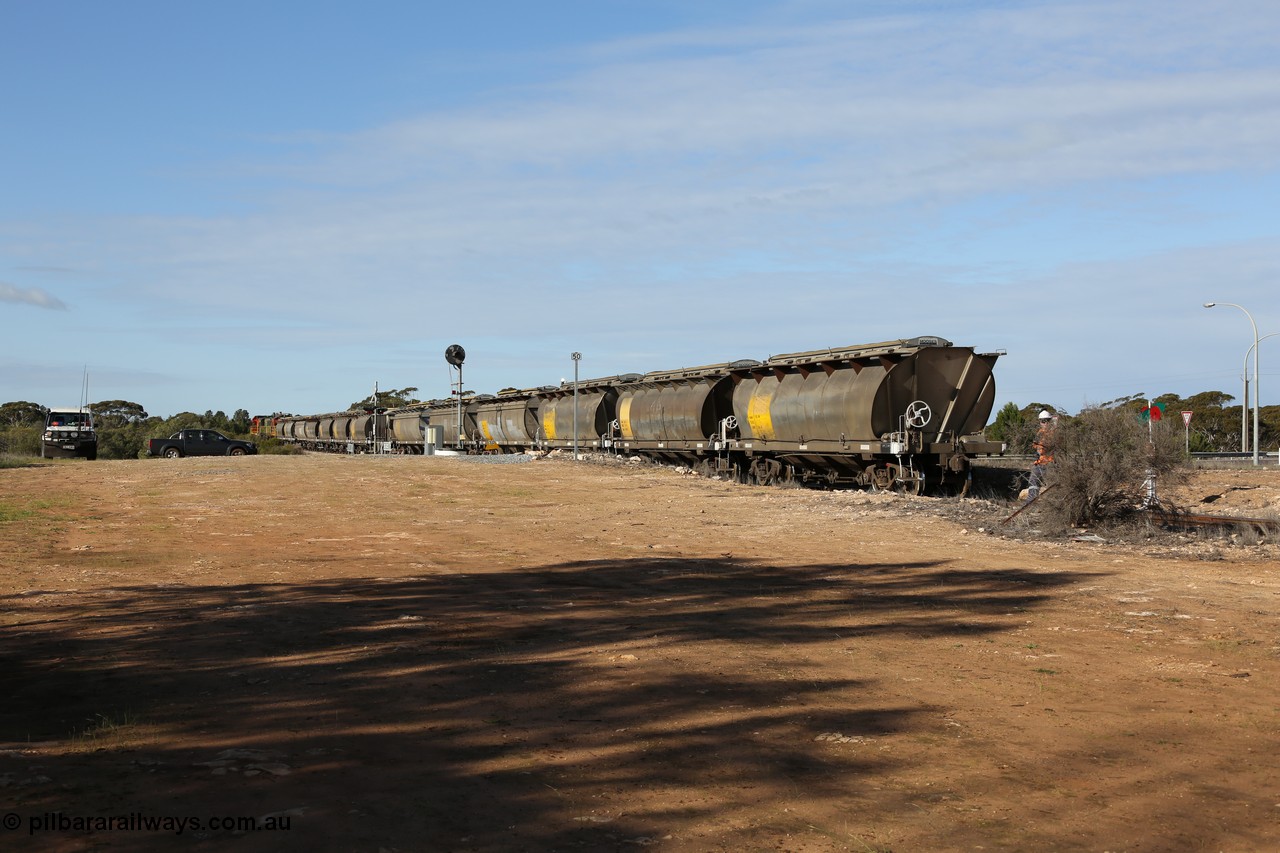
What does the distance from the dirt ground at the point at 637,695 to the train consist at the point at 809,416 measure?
8.63m

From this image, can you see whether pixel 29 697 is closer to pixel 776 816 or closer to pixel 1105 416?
pixel 776 816

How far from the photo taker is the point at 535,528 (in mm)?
17344

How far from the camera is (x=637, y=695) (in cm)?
698

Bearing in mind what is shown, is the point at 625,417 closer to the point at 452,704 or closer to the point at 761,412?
the point at 761,412

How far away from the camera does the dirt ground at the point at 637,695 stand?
15.8 feet

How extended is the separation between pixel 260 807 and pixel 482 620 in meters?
4.67

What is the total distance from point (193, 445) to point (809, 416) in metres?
34.5

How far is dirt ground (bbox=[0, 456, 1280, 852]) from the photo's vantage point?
4824 millimetres

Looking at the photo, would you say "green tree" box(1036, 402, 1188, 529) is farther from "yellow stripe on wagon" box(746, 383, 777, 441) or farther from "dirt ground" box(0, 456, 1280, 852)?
"yellow stripe on wagon" box(746, 383, 777, 441)

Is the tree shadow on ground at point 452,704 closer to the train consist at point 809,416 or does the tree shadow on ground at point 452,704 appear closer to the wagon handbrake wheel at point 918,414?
the wagon handbrake wheel at point 918,414

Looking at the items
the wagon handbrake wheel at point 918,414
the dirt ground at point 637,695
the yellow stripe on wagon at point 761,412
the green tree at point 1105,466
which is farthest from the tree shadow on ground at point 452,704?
the yellow stripe on wagon at point 761,412

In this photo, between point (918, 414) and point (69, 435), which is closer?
point (918, 414)

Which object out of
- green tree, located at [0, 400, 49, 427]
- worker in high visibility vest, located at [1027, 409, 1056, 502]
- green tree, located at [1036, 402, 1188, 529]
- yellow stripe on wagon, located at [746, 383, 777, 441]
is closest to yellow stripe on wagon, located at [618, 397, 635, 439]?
yellow stripe on wagon, located at [746, 383, 777, 441]

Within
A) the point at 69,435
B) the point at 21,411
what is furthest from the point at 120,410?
the point at 69,435
